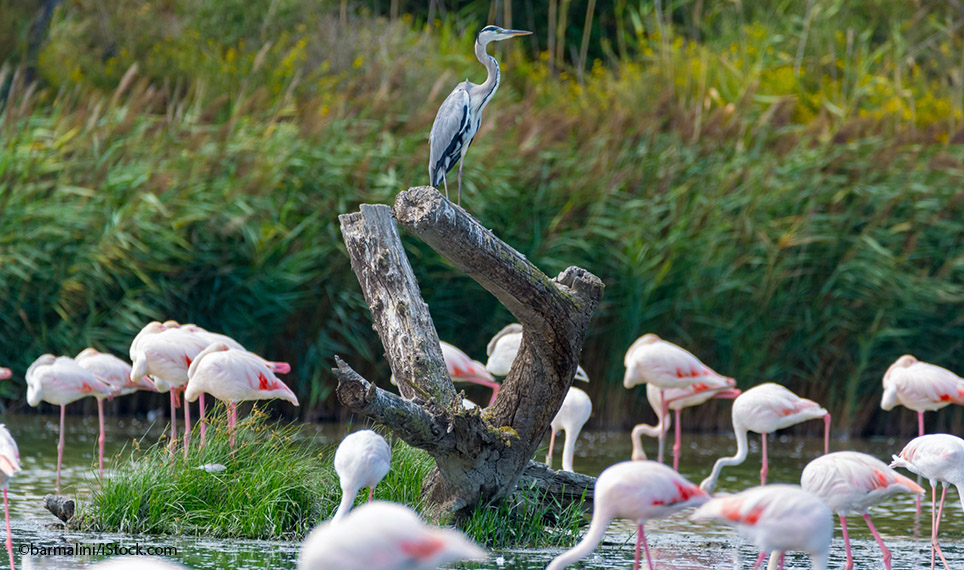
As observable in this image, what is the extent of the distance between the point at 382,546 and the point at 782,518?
1790 mm

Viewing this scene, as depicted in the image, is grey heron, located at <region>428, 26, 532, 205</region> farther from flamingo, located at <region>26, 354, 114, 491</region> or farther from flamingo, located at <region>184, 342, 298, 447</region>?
flamingo, located at <region>26, 354, 114, 491</region>

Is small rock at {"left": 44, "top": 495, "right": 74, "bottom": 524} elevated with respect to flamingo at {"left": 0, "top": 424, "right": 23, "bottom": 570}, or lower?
lower

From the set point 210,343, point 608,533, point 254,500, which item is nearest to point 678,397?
point 608,533

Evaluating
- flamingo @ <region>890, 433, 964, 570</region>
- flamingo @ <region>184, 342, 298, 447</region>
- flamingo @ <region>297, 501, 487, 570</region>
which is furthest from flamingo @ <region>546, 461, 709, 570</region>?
flamingo @ <region>184, 342, 298, 447</region>

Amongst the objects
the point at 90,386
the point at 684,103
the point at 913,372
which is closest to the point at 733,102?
the point at 684,103

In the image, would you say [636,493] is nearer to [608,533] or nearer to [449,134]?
[608,533]

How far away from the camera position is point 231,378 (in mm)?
→ 6934

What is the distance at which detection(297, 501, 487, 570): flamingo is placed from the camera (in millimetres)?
2947

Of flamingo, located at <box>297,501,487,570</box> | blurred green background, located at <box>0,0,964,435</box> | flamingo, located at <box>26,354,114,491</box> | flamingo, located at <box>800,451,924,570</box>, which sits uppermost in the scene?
blurred green background, located at <box>0,0,964,435</box>

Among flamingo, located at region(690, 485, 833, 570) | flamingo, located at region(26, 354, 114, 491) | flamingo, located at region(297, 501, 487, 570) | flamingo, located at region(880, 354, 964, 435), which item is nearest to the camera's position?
flamingo, located at region(297, 501, 487, 570)

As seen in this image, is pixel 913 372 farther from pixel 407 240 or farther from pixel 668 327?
pixel 407 240

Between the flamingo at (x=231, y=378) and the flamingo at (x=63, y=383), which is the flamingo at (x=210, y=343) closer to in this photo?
the flamingo at (x=231, y=378)

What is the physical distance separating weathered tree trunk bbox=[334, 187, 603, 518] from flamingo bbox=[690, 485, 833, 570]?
5.39ft

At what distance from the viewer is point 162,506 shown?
6457mm
